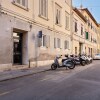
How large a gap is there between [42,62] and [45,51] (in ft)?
4.66

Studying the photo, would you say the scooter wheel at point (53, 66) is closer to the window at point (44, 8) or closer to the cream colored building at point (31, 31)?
the cream colored building at point (31, 31)

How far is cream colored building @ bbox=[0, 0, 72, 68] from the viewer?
17531 mm

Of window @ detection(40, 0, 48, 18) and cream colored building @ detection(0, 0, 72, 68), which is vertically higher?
window @ detection(40, 0, 48, 18)

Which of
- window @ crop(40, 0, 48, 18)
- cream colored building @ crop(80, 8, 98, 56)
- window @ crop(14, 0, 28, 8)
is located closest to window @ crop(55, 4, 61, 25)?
window @ crop(40, 0, 48, 18)

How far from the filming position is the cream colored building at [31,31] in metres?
17.5

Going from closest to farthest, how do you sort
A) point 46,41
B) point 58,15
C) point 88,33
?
1. point 46,41
2. point 58,15
3. point 88,33

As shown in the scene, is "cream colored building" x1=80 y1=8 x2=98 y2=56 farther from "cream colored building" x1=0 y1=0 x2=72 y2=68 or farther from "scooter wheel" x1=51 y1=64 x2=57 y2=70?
"scooter wheel" x1=51 y1=64 x2=57 y2=70

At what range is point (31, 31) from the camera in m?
21.8

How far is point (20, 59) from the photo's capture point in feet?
69.8

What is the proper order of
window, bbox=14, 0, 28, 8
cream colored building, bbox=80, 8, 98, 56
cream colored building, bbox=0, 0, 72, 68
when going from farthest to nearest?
cream colored building, bbox=80, 8, 98, 56 < window, bbox=14, 0, 28, 8 < cream colored building, bbox=0, 0, 72, 68

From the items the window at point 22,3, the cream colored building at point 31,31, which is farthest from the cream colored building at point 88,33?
the window at point 22,3

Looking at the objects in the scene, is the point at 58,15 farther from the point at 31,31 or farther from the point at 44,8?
the point at 31,31

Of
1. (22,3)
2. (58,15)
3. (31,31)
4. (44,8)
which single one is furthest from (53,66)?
(58,15)

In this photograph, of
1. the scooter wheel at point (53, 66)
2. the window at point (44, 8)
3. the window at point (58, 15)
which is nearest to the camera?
the scooter wheel at point (53, 66)
